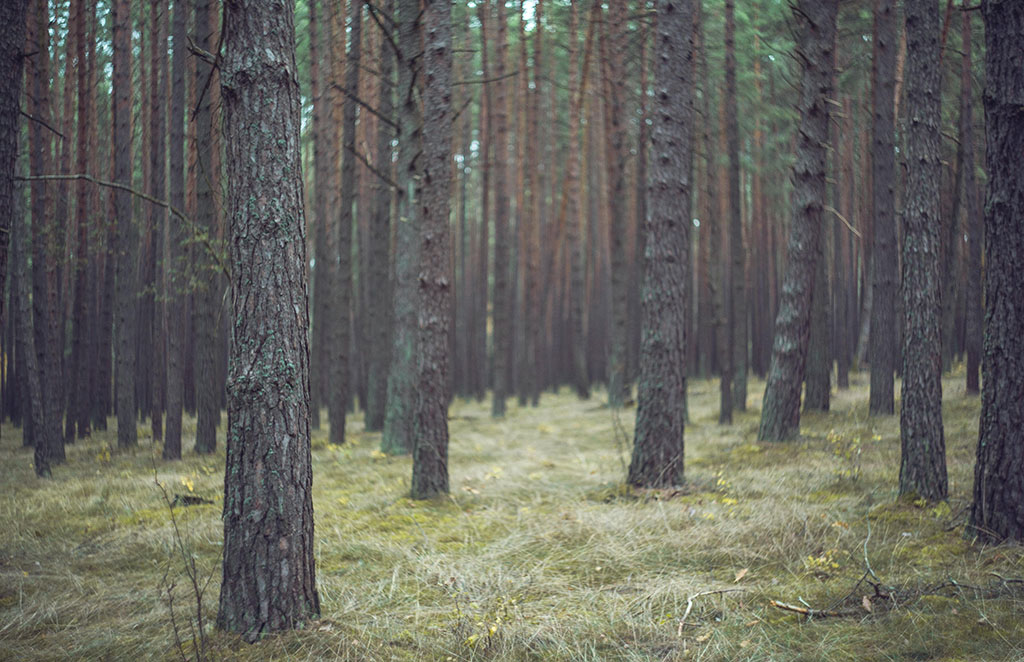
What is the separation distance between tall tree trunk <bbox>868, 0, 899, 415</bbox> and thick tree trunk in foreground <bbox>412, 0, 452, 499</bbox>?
756 centimetres

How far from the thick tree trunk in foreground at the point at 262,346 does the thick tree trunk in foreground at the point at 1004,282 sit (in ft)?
14.5

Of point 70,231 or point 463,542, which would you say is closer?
point 463,542

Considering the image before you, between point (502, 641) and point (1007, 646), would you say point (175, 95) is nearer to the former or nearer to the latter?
point (502, 641)

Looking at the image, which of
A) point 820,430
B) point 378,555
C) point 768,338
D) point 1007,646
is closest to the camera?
point 1007,646

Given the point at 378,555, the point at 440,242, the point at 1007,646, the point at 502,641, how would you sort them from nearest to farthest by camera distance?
the point at 1007,646, the point at 502,641, the point at 378,555, the point at 440,242

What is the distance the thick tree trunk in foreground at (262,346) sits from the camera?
141 inches

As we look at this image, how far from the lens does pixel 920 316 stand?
5.73m

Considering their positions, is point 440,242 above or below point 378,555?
above

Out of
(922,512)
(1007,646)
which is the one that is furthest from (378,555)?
(922,512)

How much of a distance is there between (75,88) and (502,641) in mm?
14338


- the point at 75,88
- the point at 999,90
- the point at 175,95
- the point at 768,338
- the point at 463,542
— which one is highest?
the point at 75,88

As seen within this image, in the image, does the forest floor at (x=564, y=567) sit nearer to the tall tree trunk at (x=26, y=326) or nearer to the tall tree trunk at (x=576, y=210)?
the tall tree trunk at (x=26, y=326)

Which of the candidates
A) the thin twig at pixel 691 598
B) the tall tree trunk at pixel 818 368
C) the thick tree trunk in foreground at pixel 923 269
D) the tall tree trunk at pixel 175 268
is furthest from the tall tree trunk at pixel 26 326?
the tall tree trunk at pixel 818 368

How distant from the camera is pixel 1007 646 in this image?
3.24 metres
